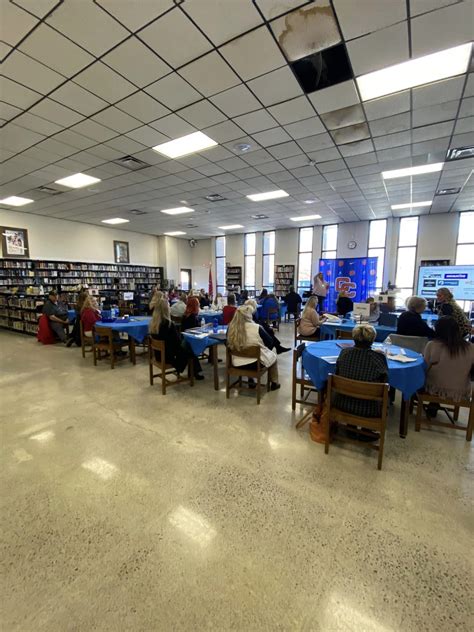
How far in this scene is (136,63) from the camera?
8.55ft

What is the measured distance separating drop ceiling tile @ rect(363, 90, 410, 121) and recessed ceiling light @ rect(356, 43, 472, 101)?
105 mm

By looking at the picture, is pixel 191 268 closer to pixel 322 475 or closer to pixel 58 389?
pixel 58 389

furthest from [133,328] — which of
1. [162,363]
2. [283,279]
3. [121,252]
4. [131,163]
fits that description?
[283,279]

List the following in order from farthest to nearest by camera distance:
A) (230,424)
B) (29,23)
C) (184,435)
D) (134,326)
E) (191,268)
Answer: (191,268)
(134,326)
(230,424)
(184,435)
(29,23)

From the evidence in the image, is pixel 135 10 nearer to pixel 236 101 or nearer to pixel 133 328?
pixel 236 101

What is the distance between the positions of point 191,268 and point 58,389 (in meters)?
11.1

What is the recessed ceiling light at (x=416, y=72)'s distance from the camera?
254 cm

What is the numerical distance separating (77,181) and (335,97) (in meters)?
5.20

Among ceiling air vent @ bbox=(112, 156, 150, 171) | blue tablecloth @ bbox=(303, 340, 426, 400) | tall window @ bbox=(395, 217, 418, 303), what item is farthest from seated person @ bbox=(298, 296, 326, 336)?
tall window @ bbox=(395, 217, 418, 303)

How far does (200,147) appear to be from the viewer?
432 centimetres

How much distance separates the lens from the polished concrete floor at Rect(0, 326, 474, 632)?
4.35 feet

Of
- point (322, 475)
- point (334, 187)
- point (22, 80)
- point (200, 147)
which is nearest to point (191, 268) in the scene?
point (334, 187)

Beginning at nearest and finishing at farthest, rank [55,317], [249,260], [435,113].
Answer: [435,113] → [55,317] → [249,260]

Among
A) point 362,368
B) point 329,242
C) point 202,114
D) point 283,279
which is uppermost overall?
point 202,114
